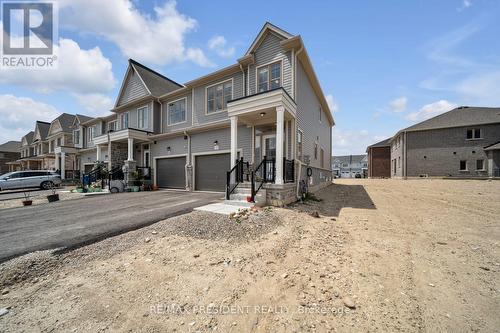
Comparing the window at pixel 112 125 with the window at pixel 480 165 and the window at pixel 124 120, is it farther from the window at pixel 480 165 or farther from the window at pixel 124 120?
the window at pixel 480 165

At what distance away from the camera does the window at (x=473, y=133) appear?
21562 mm

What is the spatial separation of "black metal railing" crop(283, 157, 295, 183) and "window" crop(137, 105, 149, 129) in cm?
1264

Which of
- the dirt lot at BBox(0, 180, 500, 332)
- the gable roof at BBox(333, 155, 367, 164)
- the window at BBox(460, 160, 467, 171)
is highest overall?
the gable roof at BBox(333, 155, 367, 164)

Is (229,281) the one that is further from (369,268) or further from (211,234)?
(369,268)

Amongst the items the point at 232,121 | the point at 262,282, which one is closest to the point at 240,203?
the point at 232,121

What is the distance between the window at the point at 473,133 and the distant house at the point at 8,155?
245 ft

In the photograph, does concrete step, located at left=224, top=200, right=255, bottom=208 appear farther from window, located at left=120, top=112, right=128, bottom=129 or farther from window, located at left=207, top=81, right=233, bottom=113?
window, located at left=120, top=112, right=128, bottom=129

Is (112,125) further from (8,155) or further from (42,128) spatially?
(8,155)

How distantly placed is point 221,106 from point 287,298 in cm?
1079

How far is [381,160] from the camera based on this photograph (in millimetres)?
33781

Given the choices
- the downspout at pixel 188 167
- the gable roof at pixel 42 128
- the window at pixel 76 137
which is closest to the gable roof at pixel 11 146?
the gable roof at pixel 42 128

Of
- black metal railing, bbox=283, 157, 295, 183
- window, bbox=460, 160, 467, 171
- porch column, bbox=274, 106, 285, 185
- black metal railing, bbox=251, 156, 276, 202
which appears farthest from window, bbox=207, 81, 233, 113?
window, bbox=460, 160, 467, 171

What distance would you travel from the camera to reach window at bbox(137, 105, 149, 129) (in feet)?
52.4

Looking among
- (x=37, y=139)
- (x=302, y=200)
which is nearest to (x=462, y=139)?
(x=302, y=200)
